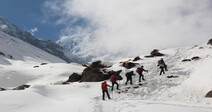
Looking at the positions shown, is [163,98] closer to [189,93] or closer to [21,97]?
[189,93]

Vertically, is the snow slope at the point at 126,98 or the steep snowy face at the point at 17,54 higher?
the steep snowy face at the point at 17,54

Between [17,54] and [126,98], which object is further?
[17,54]

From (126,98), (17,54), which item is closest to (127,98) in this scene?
(126,98)

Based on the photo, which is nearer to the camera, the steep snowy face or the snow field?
the snow field

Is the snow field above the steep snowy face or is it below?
below

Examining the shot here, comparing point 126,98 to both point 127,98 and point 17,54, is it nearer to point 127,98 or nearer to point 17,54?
point 127,98

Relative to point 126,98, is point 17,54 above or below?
above

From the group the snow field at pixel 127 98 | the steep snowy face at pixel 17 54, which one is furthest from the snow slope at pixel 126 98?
the steep snowy face at pixel 17 54

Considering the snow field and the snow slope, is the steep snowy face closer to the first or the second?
the snow field

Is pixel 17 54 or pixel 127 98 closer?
pixel 127 98

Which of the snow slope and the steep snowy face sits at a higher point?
the steep snowy face

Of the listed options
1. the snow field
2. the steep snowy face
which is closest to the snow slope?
the snow field

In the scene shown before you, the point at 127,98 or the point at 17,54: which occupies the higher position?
the point at 17,54

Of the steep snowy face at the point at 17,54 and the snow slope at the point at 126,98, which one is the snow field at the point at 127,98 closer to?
the snow slope at the point at 126,98
